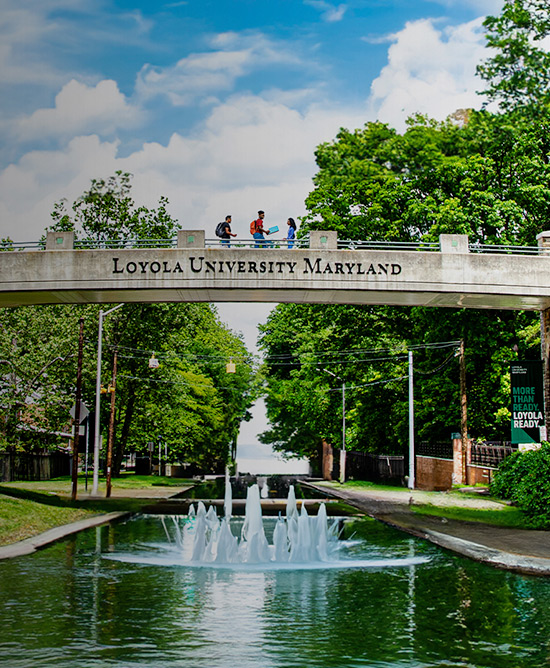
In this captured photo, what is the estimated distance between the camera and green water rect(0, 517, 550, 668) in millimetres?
7699

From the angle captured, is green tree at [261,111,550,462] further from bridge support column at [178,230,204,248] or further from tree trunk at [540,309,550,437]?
bridge support column at [178,230,204,248]

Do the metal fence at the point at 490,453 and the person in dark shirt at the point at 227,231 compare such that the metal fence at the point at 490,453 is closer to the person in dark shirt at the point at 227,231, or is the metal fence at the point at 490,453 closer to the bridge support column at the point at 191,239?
the person in dark shirt at the point at 227,231

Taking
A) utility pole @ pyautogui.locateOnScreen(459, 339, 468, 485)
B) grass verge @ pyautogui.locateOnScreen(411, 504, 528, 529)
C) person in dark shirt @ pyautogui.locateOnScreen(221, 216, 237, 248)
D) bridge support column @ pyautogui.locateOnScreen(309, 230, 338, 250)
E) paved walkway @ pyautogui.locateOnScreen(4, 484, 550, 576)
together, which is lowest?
grass verge @ pyautogui.locateOnScreen(411, 504, 528, 529)

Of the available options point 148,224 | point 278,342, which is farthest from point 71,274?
point 278,342

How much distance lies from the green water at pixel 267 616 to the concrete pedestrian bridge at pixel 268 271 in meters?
9.03

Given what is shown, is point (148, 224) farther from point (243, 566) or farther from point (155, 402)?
point (243, 566)

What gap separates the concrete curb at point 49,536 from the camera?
1534 centimetres

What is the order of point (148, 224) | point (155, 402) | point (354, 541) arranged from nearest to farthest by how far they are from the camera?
point (354, 541) < point (148, 224) < point (155, 402)

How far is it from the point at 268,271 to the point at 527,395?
374 inches

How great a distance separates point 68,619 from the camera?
933 cm

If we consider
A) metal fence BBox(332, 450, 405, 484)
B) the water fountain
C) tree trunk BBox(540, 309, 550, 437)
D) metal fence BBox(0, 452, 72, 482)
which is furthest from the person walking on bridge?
metal fence BBox(332, 450, 405, 484)

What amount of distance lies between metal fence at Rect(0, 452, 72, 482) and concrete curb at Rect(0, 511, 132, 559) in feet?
79.4

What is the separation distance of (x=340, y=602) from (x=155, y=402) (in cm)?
4359

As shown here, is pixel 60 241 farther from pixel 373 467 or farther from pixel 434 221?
pixel 373 467
